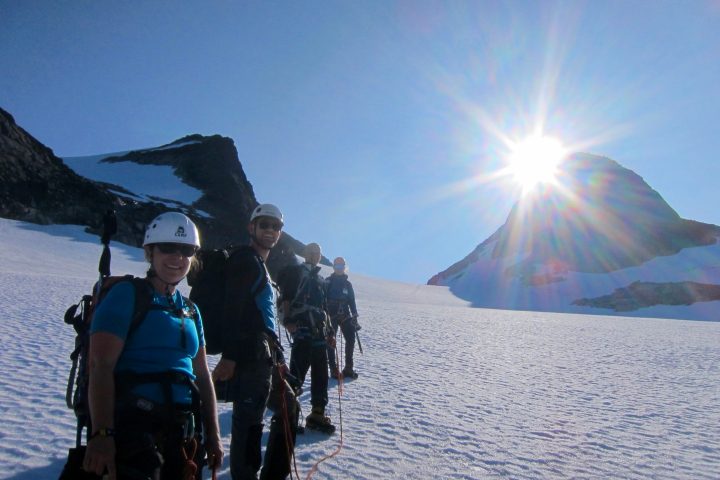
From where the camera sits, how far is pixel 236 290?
3510 millimetres

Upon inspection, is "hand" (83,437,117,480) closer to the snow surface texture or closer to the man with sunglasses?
the man with sunglasses

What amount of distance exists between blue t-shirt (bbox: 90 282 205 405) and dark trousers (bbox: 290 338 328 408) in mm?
3125

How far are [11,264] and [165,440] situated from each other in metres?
32.3

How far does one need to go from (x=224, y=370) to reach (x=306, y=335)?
7.52 feet

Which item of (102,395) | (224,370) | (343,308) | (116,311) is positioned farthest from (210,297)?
(343,308)

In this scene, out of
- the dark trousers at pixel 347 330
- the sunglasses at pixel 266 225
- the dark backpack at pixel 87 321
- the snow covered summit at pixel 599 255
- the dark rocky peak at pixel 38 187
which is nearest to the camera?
the dark backpack at pixel 87 321

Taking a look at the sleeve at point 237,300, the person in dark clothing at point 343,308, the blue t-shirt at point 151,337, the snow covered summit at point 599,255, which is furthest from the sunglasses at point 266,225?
the snow covered summit at point 599,255

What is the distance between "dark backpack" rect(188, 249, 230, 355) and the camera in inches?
138

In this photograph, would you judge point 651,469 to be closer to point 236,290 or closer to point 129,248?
point 236,290

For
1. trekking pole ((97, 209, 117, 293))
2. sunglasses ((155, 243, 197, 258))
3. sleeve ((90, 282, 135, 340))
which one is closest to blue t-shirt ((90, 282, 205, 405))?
sleeve ((90, 282, 135, 340))

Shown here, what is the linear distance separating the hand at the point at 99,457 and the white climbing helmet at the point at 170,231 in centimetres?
106

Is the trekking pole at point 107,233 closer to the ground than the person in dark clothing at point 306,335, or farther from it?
farther from it

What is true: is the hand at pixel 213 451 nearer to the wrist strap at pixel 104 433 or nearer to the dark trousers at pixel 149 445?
the dark trousers at pixel 149 445

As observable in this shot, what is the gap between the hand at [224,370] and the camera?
11.4 feet
